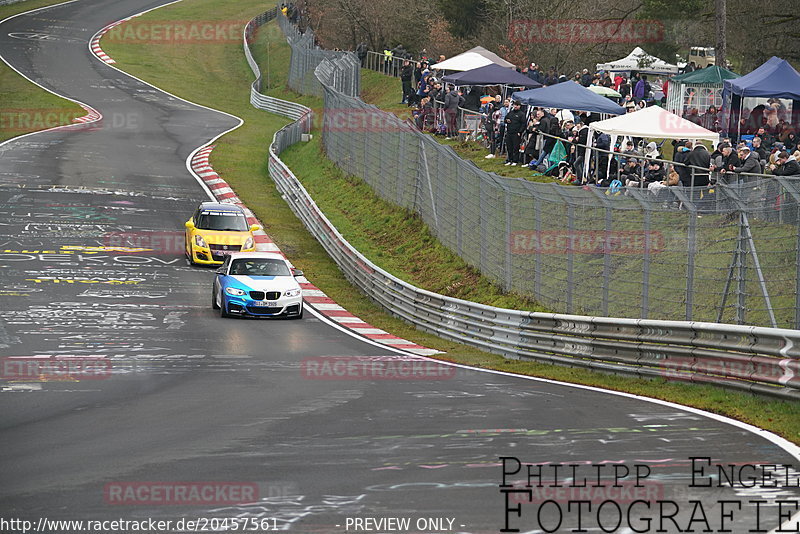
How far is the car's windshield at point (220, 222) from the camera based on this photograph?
1088 inches

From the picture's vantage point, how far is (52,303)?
21859 millimetres

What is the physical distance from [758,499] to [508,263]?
1327cm

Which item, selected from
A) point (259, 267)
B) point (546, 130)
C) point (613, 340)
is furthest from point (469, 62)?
point (613, 340)

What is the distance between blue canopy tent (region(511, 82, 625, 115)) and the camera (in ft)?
91.0

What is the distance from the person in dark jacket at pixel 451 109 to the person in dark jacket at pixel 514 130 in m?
5.29

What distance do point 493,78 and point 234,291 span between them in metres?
15.4

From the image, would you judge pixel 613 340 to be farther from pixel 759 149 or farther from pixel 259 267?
pixel 259 267

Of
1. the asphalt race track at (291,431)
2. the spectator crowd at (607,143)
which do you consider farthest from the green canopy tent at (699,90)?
the asphalt race track at (291,431)

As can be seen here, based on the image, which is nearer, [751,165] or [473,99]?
[751,165]

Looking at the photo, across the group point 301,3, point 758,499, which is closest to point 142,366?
point 758,499

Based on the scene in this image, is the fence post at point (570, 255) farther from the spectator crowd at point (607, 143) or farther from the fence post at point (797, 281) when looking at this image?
the fence post at point (797, 281)

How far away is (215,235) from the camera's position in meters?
27.3

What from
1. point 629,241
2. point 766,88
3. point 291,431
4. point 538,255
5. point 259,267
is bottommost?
point 259,267

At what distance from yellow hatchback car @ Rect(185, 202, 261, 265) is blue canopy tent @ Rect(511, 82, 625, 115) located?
7957 mm
